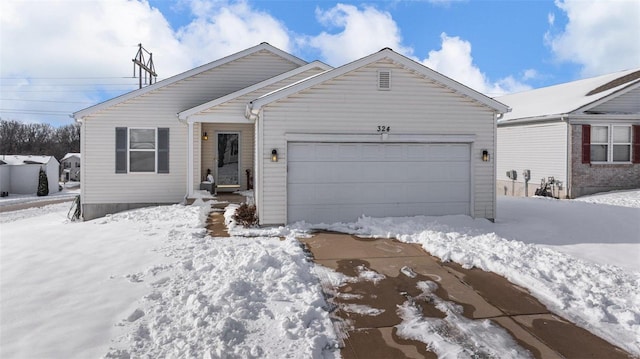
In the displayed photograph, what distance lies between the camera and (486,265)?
5.80m

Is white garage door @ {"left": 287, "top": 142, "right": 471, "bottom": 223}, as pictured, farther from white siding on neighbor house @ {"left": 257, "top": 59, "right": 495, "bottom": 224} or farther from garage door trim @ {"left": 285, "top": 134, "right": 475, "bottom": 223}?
white siding on neighbor house @ {"left": 257, "top": 59, "right": 495, "bottom": 224}

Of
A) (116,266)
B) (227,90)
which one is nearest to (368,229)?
(116,266)

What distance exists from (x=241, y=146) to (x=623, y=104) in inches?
625

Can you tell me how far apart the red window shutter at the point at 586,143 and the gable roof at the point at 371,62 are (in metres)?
8.94

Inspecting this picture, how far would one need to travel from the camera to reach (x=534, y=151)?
17.6m

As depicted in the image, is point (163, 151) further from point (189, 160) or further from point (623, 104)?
point (623, 104)

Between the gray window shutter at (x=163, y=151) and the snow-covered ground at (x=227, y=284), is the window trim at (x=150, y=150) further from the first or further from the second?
the snow-covered ground at (x=227, y=284)

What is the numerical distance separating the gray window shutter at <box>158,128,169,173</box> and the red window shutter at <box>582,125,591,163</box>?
1611 centimetres

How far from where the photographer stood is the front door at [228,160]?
14539 millimetres

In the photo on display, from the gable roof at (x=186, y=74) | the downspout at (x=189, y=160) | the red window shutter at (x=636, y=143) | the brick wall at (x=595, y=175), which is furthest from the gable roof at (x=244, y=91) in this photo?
the red window shutter at (x=636, y=143)

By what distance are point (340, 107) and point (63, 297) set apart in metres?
6.26

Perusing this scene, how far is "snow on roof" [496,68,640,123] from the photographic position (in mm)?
16000

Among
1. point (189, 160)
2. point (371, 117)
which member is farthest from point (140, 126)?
point (371, 117)

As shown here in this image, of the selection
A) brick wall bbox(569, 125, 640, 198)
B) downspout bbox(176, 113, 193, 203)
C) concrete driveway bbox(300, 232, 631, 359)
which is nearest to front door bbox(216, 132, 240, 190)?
downspout bbox(176, 113, 193, 203)
